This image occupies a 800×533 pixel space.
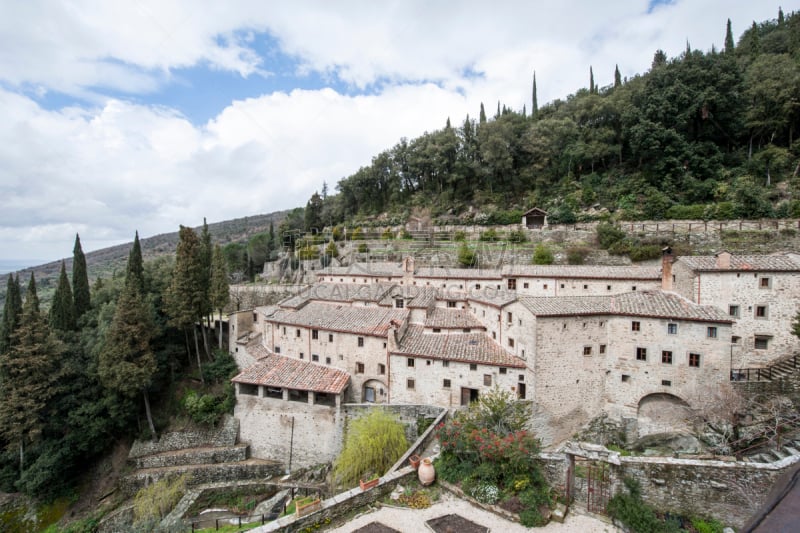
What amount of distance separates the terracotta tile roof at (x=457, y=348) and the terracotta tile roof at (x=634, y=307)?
3.43 meters

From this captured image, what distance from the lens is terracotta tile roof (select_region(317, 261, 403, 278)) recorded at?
37.1 meters

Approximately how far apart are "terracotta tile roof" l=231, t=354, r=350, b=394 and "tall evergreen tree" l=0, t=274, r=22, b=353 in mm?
18383

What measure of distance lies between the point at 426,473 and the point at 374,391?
38.4ft

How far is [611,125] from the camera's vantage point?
2015 inches

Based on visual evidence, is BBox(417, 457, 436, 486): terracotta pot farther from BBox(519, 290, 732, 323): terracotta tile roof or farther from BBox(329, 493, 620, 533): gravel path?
BBox(519, 290, 732, 323): terracotta tile roof

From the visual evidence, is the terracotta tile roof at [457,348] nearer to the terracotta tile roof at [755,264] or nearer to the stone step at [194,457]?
the terracotta tile roof at [755,264]

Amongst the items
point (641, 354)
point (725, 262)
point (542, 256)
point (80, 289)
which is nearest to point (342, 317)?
point (641, 354)

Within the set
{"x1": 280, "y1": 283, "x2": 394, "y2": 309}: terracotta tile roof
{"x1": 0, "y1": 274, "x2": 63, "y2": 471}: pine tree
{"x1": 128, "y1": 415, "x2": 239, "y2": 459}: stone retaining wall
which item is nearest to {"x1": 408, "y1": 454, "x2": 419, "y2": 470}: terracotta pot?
{"x1": 280, "y1": 283, "x2": 394, "y2": 309}: terracotta tile roof

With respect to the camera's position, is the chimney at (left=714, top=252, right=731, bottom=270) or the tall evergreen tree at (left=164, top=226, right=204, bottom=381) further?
the tall evergreen tree at (left=164, top=226, right=204, bottom=381)

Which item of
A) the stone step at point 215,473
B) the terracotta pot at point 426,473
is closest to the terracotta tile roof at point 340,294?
the stone step at point 215,473

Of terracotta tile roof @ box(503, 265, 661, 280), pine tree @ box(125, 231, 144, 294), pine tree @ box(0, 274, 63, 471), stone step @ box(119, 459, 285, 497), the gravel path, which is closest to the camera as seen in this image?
the gravel path

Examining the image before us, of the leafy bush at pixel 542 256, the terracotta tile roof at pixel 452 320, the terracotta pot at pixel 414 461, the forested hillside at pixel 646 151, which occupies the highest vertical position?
the forested hillside at pixel 646 151

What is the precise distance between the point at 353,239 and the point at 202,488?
3710cm

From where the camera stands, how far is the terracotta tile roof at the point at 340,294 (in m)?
29.7
